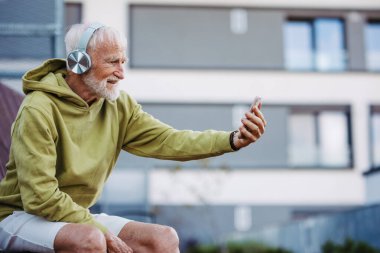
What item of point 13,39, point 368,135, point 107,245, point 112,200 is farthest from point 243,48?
point 107,245

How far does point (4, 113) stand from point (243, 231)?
17860 millimetres

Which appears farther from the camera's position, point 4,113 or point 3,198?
point 4,113

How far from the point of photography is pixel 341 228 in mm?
12789

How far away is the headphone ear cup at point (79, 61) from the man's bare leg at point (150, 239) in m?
0.64

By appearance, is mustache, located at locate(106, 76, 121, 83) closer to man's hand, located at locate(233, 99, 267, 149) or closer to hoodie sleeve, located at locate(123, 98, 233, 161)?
hoodie sleeve, located at locate(123, 98, 233, 161)

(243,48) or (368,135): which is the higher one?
(243,48)

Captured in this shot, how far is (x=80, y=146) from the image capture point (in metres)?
3.03

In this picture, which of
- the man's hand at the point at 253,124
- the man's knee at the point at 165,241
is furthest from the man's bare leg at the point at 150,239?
the man's hand at the point at 253,124

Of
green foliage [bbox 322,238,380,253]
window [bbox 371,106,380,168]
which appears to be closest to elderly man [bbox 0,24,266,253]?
green foliage [bbox 322,238,380,253]

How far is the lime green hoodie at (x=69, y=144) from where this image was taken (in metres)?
2.78

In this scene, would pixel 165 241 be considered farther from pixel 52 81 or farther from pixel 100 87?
pixel 52 81

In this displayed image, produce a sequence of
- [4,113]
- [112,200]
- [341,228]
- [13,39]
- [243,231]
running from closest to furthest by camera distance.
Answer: [4,113]
[13,39]
[112,200]
[341,228]
[243,231]

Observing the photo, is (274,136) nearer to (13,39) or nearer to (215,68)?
(215,68)

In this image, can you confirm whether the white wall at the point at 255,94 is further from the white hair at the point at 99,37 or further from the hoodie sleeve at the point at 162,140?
the white hair at the point at 99,37
